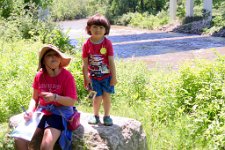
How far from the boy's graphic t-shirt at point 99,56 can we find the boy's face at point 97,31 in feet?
0.28

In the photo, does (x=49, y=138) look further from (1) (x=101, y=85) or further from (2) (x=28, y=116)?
(1) (x=101, y=85)

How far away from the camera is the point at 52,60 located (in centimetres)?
316

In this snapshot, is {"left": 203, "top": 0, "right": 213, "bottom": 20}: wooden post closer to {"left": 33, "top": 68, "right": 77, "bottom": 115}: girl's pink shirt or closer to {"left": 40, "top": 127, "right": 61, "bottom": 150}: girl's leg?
{"left": 33, "top": 68, "right": 77, "bottom": 115}: girl's pink shirt

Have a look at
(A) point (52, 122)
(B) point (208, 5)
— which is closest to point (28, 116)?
(A) point (52, 122)

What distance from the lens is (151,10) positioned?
36.2m

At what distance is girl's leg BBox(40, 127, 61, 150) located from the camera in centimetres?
293

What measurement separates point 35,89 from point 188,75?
2358 mm

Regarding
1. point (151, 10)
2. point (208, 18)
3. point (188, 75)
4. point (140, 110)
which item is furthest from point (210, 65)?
point (151, 10)

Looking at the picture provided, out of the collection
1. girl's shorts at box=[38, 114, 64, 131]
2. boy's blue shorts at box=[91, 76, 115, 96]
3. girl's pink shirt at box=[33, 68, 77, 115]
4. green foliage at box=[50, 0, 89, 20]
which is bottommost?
girl's shorts at box=[38, 114, 64, 131]

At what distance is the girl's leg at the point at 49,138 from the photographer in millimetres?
2934

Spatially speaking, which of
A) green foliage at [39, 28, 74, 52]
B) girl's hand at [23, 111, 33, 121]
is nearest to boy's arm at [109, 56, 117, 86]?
girl's hand at [23, 111, 33, 121]

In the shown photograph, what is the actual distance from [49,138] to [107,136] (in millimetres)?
545

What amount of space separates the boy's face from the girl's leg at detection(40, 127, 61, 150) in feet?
3.05

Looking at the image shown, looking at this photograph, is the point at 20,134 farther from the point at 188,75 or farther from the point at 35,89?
the point at 188,75
